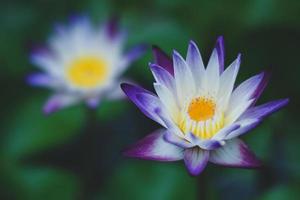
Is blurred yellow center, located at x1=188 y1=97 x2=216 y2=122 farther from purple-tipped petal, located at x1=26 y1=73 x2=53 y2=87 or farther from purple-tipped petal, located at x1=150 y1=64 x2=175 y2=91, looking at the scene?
purple-tipped petal, located at x1=26 y1=73 x2=53 y2=87

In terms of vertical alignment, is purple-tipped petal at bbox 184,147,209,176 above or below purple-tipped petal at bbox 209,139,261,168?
above


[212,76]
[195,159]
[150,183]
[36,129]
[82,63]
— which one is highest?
[82,63]

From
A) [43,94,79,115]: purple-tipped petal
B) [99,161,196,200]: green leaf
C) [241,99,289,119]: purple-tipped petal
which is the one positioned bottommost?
[99,161,196,200]: green leaf

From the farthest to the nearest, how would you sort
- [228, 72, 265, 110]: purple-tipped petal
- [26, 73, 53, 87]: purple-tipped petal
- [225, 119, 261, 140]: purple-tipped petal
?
[26, 73, 53, 87]: purple-tipped petal, [228, 72, 265, 110]: purple-tipped petal, [225, 119, 261, 140]: purple-tipped petal

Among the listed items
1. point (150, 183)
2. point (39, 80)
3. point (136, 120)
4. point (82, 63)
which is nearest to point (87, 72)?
point (82, 63)

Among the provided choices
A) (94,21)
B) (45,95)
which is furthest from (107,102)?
(94,21)

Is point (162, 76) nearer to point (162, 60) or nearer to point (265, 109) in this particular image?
point (162, 60)

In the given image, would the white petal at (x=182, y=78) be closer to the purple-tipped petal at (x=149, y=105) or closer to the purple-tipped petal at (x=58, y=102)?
the purple-tipped petal at (x=149, y=105)

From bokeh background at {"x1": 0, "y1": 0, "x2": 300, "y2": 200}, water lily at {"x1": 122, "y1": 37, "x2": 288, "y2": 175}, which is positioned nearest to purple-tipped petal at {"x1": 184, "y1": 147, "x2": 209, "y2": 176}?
water lily at {"x1": 122, "y1": 37, "x2": 288, "y2": 175}
